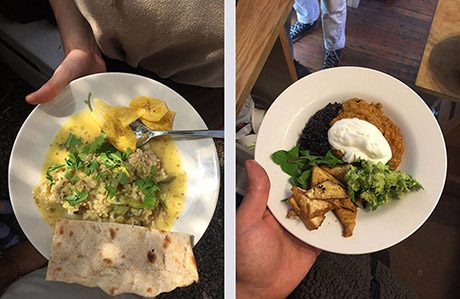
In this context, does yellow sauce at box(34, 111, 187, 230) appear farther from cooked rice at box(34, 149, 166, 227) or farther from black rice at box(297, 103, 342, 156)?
black rice at box(297, 103, 342, 156)

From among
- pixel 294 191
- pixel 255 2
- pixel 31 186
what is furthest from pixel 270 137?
pixel 31 186

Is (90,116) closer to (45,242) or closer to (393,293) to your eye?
(45,242)

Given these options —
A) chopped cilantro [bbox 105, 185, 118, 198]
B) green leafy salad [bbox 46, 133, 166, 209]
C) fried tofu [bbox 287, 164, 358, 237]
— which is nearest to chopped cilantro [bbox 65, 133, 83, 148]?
green leafy salad [bbox 46, 133, 166, 209]

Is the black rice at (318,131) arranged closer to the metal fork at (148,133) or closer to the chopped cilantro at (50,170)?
the metal fork at (148,133)

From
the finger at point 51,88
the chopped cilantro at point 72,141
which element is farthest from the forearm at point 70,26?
the chopped cilantro at point 72,141

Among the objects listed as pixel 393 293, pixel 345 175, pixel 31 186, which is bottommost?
pixel 393 293

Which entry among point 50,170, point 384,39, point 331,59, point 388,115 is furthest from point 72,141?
point 384,39

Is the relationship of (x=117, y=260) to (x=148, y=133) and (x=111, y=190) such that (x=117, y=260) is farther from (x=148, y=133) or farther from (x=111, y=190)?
(x=148, y=133)
